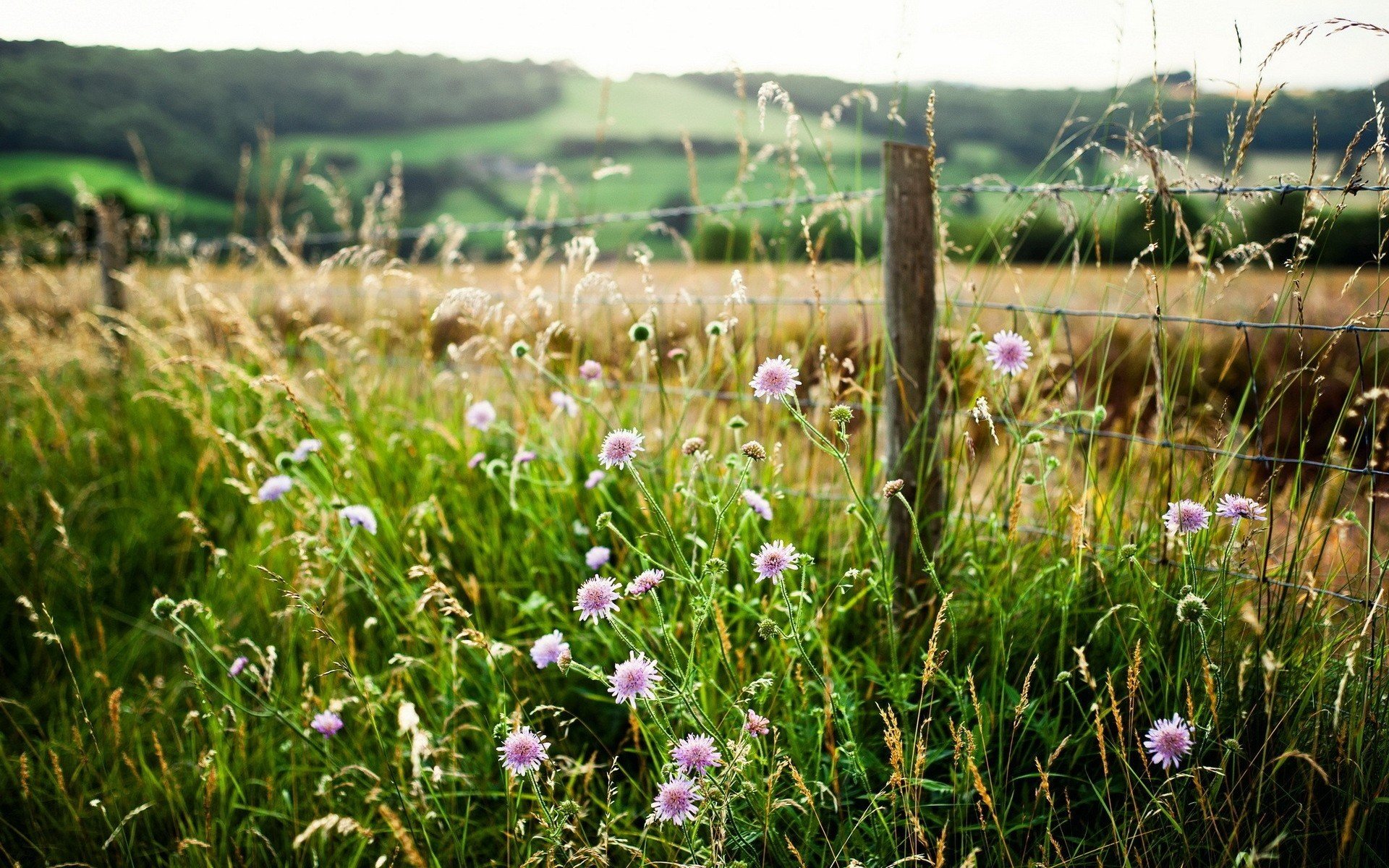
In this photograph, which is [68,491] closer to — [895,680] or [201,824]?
[201,824]

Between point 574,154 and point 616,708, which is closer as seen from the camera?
point 616,708

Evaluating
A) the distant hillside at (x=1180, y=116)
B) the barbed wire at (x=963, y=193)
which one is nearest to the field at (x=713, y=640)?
the barbed wire at (x=963, y=193)

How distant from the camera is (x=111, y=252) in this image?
18.2 ft

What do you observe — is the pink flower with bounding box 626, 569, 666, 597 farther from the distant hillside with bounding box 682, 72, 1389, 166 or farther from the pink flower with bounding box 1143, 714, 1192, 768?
the distant hillside with bounding box 682, 72, 1389, 166

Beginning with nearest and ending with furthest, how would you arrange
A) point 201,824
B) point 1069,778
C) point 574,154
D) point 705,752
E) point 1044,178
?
point 705,752
point 1069,778
point 201,824
point 1044,178
point 574,154

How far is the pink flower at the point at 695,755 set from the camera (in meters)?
1.32

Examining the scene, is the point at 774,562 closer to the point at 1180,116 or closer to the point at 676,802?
the point at 676,802

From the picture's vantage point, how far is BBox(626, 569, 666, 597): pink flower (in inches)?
51.1

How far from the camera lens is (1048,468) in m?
1.75

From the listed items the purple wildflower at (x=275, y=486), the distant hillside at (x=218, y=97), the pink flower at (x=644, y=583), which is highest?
the distant hillside at (x=218, y=97)

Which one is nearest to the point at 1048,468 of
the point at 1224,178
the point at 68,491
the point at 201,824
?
the point at 1224,178

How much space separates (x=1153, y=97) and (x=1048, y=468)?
90cm

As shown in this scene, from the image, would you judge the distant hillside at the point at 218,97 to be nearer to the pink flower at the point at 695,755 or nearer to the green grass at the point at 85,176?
the green grass at the point at 85,176

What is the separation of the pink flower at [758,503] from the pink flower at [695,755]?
681 mm
